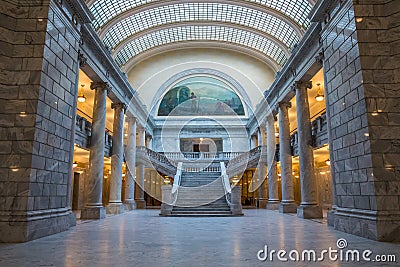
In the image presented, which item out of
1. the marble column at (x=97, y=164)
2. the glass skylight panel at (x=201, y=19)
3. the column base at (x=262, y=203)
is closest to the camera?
the marble column at (x=97, y=164)

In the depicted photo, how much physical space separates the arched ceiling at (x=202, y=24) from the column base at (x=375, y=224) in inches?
428

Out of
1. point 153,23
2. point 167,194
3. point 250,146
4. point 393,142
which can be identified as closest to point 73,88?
point 167,194

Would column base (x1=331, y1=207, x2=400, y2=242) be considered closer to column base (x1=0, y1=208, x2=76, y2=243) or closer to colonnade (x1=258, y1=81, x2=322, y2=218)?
colonnade (x1=258, y1=81, x2=322, y2=218)

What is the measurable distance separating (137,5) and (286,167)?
44.0ft

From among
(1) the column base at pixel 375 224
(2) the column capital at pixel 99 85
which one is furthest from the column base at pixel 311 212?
(2) the column capital at pixel 99 85

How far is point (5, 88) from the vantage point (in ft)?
26.0

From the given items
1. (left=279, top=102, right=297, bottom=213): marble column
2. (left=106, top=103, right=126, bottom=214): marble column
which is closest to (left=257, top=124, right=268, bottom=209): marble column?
(left=279, top=102, right=297, bottom=213): marble column

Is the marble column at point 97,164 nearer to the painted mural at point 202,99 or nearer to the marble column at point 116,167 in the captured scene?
the marble column at point 116,167

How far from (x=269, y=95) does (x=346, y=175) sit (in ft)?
37.9

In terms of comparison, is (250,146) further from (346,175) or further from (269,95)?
(346,175)

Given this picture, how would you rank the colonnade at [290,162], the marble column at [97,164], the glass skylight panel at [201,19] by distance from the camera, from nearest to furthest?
the marble column at [97,164] → the colonnade at [290,162] → the glass skylight panel at [201,19]

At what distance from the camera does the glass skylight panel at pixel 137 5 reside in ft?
54.6

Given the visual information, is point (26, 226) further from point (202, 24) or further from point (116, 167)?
point (202, 24)

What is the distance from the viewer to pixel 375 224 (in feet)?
23.5
